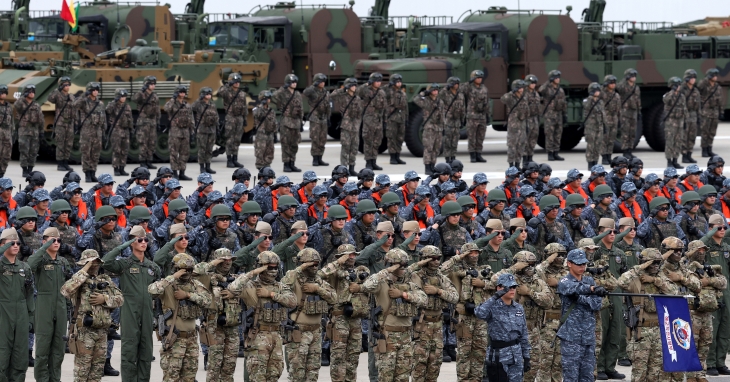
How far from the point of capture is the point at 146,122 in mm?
24172

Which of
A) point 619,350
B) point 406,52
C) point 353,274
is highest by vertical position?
point 406,52

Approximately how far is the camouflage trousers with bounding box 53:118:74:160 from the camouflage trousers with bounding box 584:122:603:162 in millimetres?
8017

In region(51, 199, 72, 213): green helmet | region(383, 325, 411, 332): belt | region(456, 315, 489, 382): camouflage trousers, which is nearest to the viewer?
region(383, 325, 411, 332): belt

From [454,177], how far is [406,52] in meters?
11.1

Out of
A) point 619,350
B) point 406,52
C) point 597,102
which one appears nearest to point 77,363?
point 619,350

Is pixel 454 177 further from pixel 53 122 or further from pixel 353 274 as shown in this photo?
pixel 53 122

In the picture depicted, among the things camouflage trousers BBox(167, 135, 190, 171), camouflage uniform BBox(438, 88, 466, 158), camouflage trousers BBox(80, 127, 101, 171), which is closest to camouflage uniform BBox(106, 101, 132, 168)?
camouflage trousers BBox(80, 127, 101, 171)

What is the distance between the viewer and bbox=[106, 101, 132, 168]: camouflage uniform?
23.7m

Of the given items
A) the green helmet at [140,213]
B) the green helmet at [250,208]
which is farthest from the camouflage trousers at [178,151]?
the green helmet at [140,213]

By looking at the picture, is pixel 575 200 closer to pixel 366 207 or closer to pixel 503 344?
pixel 366 207

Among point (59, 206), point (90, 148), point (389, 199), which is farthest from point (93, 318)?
point (90, 148)

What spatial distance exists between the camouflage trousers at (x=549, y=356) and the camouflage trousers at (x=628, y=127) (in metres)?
13.0

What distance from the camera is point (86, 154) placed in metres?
23.2

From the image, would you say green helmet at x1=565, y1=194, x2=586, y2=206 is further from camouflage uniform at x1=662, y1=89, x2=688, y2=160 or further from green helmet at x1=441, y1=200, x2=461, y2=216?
camouflage uniform at x1=662, y1=89, x2=688, y2=160
